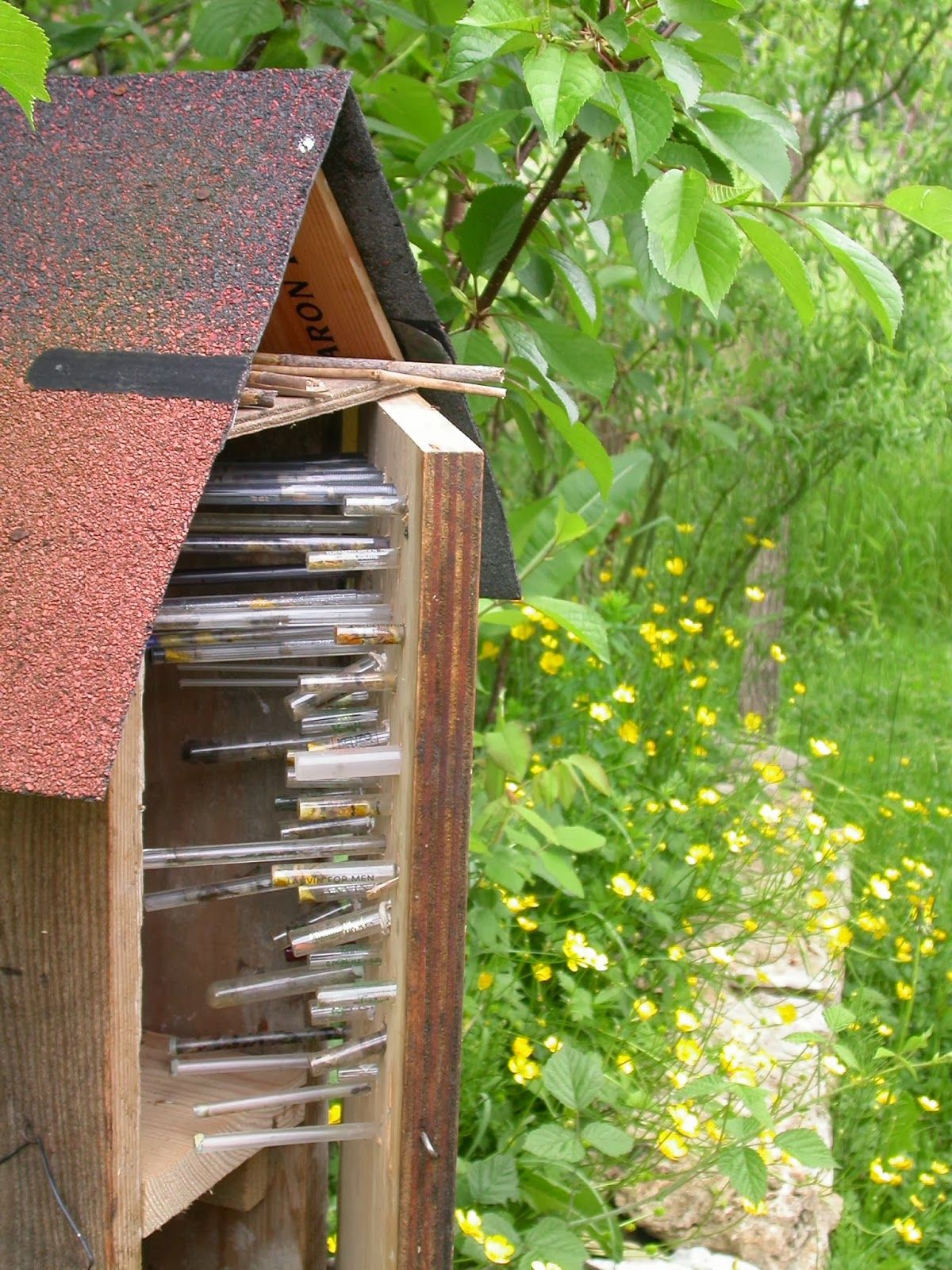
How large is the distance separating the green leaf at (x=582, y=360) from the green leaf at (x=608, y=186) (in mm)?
224

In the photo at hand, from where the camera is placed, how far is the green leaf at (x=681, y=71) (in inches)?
46.2

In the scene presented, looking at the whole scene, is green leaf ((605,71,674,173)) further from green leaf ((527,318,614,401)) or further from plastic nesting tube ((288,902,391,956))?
plastic nesting tube ((288,902,391,956))

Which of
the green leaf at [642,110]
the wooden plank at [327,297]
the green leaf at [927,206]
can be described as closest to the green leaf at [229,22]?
the wooden plank at [327,297]

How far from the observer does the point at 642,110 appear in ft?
3.95

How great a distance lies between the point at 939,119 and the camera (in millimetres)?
3820

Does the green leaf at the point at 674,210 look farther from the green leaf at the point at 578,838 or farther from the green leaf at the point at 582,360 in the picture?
the green leaf at the point at 578,838

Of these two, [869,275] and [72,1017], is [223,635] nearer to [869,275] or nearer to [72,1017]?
[72,1017]

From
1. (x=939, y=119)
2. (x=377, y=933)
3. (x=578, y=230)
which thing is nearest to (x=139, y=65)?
(x=578, y=230)

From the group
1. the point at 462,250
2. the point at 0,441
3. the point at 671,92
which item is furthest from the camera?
the point at 462,250

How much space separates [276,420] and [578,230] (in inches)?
53.8

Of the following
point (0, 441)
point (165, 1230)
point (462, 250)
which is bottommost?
point (165, 1230)

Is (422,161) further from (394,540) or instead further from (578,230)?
(578,230)

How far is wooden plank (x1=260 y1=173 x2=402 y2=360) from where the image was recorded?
1247 mm

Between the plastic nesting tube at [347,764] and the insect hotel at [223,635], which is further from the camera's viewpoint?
the plastic nesting tube at [347,764]
